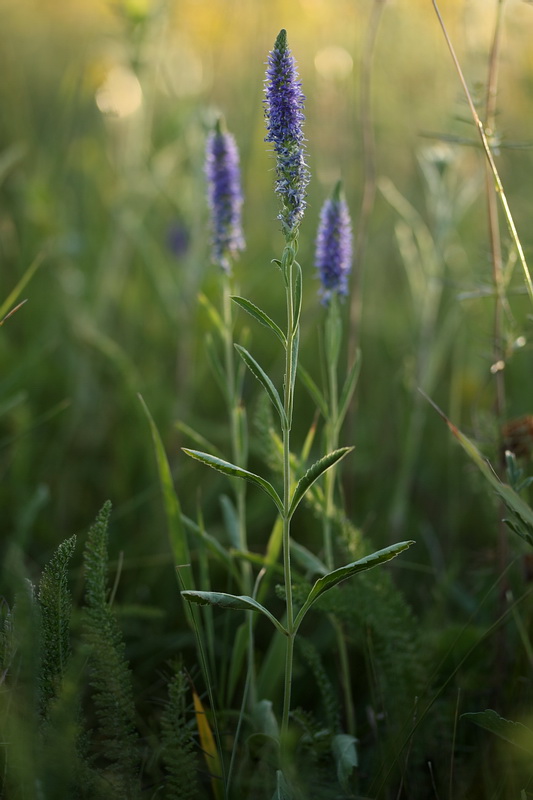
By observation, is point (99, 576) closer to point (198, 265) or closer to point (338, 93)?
point (198, 265)

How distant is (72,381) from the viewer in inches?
103

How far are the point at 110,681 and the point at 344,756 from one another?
0.41 meters

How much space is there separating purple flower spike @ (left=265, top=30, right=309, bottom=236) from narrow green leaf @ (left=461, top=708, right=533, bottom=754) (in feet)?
2.58

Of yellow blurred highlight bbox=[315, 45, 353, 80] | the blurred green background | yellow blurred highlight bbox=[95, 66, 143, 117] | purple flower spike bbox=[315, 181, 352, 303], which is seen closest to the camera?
purple flower spike bbox=[315, 181, 352, 303]

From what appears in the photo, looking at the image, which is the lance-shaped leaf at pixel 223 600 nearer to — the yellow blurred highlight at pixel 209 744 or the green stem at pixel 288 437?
the green stem at pixel 288 437

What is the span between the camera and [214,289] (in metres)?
2.55


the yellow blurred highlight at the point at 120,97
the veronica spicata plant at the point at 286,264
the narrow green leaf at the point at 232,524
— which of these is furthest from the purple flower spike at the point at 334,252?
the yellow blurred highlight at the point at 120,97

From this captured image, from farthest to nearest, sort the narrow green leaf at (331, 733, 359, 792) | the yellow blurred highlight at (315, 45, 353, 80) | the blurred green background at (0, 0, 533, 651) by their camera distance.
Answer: the yellow blurred highlight at (315, 45, 353, 80), the blurred green background at (0, 0, 533, 651), the narrow green leaf at (331, 733, 359, 792)

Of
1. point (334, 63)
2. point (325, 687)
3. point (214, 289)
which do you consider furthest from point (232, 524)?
point (334, 63)

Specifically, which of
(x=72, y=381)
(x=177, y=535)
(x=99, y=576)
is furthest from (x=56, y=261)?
(x=99, y=576)

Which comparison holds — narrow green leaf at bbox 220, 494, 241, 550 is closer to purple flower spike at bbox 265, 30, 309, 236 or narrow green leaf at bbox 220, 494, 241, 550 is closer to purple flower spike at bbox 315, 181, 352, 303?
purple flower spike at bbox 315, 181, 352, 303

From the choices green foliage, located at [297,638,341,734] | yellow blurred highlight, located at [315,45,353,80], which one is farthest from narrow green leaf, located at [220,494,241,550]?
yellow blurred highlight, located at [315,45,353,80]

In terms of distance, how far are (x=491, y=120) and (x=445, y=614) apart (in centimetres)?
117

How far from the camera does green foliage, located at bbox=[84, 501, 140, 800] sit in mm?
1024
